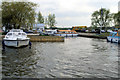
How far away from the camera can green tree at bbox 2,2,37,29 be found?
4799 cm

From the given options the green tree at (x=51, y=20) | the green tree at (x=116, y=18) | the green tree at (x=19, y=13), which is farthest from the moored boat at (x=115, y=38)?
the green tree at (x=51, y=20)

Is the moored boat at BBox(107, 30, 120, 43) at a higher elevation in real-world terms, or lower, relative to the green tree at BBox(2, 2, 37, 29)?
lower

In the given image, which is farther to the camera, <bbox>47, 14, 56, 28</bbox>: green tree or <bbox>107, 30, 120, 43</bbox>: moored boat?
<bbox>47, 14, 56, 28</bbox>: green tree

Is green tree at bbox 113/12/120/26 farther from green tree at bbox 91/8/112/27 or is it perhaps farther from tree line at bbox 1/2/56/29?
tree line at bbox 1/2/56/29

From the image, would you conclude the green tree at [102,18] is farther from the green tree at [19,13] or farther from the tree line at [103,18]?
the green tree at [19,13]

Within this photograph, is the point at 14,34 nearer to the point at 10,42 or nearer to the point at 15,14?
the point at 10,42

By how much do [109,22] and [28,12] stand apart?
188ft

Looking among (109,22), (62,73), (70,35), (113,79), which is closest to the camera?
(113,79)

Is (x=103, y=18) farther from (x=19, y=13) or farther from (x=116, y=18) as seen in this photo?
(x=19, y=13)

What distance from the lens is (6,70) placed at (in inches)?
551

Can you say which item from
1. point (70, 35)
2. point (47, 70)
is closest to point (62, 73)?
point (47, 70)

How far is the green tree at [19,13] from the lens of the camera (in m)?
48.0

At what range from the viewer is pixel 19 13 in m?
49.2

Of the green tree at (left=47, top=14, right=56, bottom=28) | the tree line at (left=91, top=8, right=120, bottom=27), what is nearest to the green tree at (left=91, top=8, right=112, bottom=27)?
the tree line at (left=91, top=8, right=120, bottom=27)
